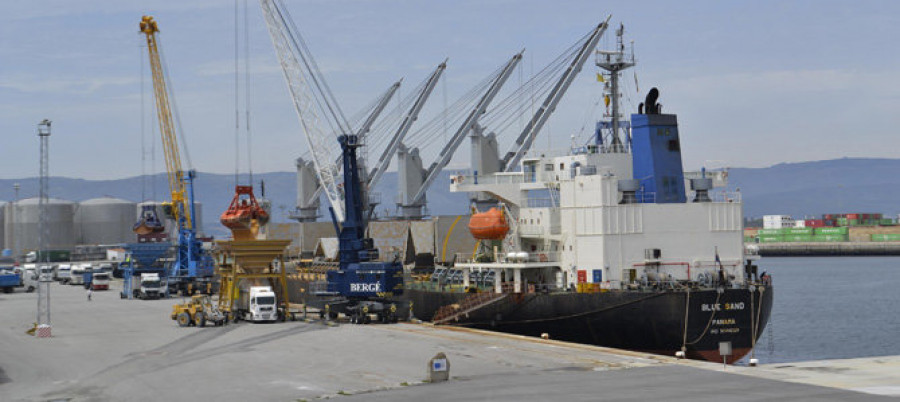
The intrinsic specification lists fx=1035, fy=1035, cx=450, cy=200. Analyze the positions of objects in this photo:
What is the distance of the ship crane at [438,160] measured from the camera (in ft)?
346

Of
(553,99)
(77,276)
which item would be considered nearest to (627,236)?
(553,99)

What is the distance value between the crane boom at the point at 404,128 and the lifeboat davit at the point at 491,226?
5955 centimetres

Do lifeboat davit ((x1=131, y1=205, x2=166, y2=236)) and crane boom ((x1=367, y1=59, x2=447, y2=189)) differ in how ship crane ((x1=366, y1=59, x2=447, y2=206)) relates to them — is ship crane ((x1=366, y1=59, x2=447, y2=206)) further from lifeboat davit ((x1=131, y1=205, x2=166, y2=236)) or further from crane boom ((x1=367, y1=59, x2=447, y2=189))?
lifeboat davit ((x1=131, y1=205, x2=166, y2=236))

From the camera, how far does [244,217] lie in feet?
235

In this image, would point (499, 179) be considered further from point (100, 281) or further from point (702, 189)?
point (100, 281)

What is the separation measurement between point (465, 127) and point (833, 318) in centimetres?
4247

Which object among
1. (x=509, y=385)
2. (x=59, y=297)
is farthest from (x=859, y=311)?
(x=59, y=297)

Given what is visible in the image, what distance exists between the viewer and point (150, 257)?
387 ft

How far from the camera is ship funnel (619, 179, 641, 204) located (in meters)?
48.0

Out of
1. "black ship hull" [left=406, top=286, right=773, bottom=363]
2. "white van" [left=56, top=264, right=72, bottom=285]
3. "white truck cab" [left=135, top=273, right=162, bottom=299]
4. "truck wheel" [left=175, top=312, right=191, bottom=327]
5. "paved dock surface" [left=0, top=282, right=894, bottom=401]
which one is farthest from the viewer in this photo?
"white van" [left=56, top=264, right=72, bottom=285]

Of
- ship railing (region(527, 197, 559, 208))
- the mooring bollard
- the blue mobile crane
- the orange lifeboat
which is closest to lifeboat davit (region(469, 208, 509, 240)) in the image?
ship railing (region(527, 197, 559, 208))

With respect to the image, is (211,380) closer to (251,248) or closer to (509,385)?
(509,385)

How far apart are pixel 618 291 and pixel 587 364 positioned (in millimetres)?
7676

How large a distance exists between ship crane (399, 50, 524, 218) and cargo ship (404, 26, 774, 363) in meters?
49.5
